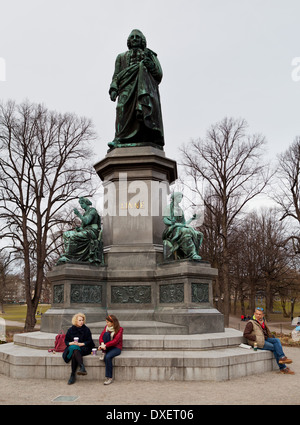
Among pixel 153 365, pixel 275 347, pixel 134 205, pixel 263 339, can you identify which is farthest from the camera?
pixel 134 205

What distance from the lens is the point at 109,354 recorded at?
24.5 ft

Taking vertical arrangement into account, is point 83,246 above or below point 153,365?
above

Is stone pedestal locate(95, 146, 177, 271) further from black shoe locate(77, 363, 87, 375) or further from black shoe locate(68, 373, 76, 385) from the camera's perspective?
black shoe locate(68, 373, 76, 385)

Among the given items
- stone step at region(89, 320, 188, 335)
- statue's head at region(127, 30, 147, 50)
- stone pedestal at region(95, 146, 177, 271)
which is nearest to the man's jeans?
stone step at region(89, 320, 188, 335)

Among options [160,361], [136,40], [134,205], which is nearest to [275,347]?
[160,361]

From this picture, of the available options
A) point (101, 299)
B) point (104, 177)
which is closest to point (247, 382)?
point (101, 299)

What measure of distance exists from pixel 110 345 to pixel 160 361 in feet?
3.27

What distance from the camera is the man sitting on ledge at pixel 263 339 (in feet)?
27.5

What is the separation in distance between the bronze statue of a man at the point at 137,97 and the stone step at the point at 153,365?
6529mm

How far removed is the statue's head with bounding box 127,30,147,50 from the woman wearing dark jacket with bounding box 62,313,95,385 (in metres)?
8.90

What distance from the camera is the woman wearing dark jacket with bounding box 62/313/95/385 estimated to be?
7.41m

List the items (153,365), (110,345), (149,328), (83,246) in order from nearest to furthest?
(153,365), (110,345), (149,328), (83,246)

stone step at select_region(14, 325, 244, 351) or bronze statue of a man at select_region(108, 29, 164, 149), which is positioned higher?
bronze statue of a man at select_region(108, 29, 164, 149)

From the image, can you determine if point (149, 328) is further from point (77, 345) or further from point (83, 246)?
point (83, 246)
